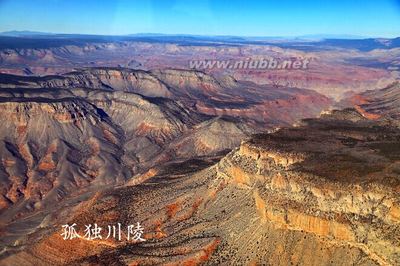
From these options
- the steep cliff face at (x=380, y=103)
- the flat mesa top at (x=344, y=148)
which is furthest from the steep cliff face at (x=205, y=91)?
the flat mesa top at (x=344, y=148)

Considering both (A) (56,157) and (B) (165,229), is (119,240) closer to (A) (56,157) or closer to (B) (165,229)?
(B) (165,229)

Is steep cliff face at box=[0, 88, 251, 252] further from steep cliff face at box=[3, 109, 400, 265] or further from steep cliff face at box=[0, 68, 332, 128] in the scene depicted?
steep cliff face at box=[3, 109, 400, 265]

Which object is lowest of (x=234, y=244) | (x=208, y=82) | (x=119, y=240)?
(x=208, y=82)

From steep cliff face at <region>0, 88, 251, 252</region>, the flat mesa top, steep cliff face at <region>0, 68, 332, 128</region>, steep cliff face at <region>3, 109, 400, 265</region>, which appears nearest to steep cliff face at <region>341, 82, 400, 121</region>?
steep cliff face at <region>0, 68, 332, 128</region>

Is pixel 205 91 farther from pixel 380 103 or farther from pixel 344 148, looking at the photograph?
pixel 344 148

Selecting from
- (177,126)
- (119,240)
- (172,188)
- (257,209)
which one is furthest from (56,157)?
(257,209)

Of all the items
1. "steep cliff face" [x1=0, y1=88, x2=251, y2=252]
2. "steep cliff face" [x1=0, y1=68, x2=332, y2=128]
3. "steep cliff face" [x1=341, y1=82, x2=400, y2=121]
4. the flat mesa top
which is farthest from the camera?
"steep cliff face" [x1=0, y1=68, x2=332, y2=128]

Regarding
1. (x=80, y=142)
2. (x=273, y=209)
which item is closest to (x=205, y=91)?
(x=80, y=142)

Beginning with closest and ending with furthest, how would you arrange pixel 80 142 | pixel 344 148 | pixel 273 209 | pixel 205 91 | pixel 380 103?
pixel 273 209 < pixel 344 148 < pixel 80 142 < pixel 380 103 < pixel 205 91
